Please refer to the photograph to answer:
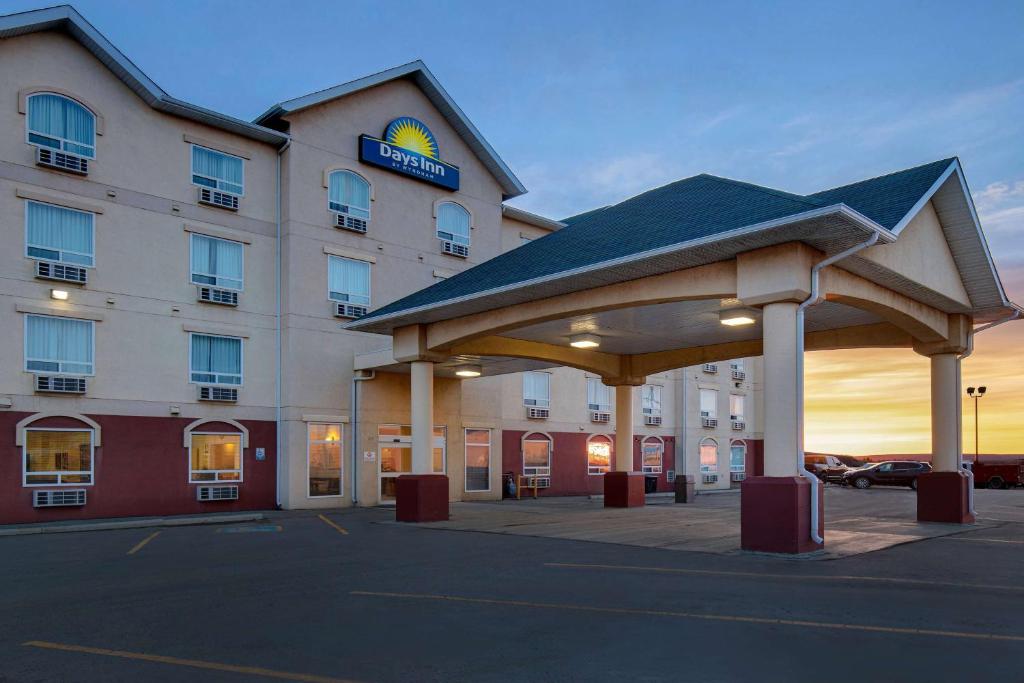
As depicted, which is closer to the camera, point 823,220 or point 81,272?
point 823,220

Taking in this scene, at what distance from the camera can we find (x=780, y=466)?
1381 cm

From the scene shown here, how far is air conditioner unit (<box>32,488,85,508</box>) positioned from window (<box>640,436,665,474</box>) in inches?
969

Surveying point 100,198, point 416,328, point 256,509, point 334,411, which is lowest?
point 256,509

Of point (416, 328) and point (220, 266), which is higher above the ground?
point (220, 266)

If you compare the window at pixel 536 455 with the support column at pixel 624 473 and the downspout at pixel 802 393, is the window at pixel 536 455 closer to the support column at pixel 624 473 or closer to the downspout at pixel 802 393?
the support column at pixel 624 473

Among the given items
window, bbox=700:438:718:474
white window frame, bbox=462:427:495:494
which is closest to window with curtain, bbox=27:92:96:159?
white window frame, bbox=462:427:495:494

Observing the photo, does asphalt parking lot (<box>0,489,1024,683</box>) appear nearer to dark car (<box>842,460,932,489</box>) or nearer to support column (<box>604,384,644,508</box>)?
support column (<box>604,384,644,508</box>)

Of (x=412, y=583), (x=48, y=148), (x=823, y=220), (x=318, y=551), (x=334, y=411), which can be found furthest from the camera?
(x=334, y=411)

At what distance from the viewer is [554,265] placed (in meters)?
17.0

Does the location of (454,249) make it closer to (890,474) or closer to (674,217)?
(674,217)

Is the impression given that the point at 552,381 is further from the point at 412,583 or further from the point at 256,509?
the point at 412,583

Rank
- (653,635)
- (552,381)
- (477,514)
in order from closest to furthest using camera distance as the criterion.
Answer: (653,635) → (477,514) → (552,381)

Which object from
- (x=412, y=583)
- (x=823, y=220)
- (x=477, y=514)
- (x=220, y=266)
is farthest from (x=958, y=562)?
(x=220, y=266)

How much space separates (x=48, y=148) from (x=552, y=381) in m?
20.5
